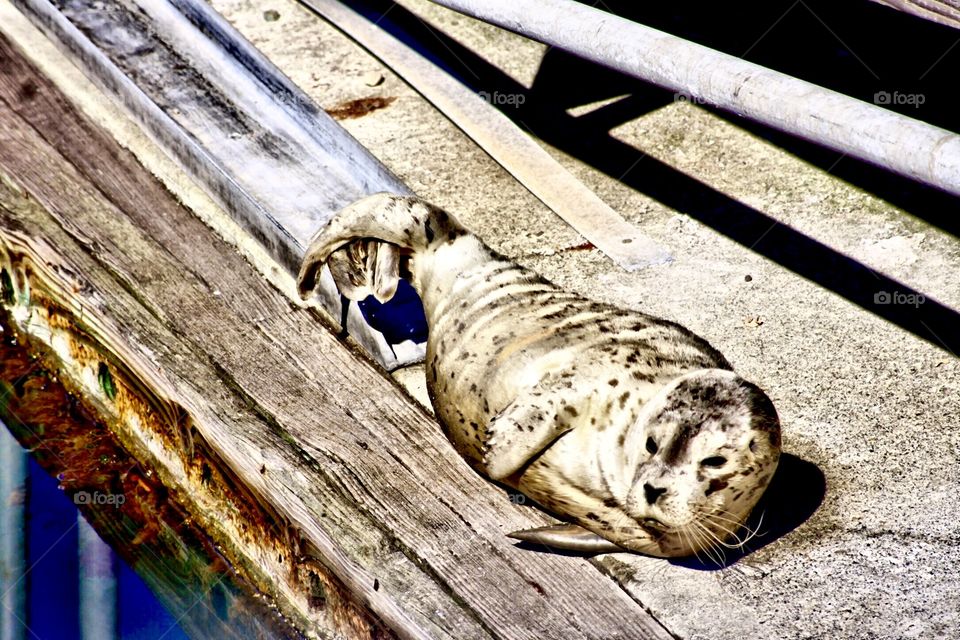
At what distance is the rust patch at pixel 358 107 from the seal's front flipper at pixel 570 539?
2.41 meters

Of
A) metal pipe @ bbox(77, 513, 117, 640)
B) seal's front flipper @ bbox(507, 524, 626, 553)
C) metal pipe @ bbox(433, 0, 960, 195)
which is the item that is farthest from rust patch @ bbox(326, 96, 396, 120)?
seal's front flipper @ bbox(507, 524, 626, 553)

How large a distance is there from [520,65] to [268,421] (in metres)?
2.40

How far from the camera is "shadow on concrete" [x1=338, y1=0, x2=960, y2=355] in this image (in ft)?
14.5

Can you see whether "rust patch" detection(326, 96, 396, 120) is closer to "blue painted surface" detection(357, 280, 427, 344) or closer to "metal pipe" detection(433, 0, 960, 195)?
"metal pipe" detection(433, 0, 960, 195)

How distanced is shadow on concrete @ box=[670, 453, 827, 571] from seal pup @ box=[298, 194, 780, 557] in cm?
6

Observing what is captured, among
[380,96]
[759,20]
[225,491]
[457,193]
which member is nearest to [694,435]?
[225,491]

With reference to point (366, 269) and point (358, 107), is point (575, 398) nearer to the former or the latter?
point (366, 269)

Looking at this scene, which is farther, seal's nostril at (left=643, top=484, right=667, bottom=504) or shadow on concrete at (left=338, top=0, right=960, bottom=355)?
shadow on concrete at (left=338, top=0, right=960, bottom=355)

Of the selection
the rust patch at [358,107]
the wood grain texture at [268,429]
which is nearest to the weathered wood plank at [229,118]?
the wood grain texture at [268,429]

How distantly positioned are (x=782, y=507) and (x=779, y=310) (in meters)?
0.91

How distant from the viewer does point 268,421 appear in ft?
12.3

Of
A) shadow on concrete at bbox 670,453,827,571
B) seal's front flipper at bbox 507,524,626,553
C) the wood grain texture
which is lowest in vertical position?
the wood grain texture

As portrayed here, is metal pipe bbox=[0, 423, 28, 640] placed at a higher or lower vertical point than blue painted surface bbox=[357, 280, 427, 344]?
lower

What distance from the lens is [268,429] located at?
12.2 feet
